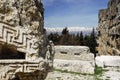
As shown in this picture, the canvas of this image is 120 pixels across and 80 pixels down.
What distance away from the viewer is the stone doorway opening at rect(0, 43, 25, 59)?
4.56m

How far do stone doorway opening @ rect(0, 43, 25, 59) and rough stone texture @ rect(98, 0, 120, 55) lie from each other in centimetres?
1258

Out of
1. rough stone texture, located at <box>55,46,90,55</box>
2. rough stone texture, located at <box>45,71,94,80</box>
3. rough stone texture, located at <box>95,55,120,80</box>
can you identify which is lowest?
rough stone texture, located at <box>45,71,94,80</box>

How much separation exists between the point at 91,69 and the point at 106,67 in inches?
60.5

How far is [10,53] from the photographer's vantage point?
4750mm

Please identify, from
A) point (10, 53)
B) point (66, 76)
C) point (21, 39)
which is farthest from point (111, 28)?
point (21, 39)

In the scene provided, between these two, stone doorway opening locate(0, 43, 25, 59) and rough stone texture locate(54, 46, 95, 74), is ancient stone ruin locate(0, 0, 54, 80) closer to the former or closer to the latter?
stone doorway opening locate(0, 43, 25, 59)

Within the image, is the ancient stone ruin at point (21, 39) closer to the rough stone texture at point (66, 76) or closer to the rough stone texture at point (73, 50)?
the rough stone texture at point (66, 76)

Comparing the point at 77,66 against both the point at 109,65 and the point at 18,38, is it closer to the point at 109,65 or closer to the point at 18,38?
the point at 109,65

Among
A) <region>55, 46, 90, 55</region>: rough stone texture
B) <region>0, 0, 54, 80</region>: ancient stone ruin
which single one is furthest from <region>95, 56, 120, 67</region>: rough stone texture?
<region>0, 0, 54, 80</region>: ancient stone ruin

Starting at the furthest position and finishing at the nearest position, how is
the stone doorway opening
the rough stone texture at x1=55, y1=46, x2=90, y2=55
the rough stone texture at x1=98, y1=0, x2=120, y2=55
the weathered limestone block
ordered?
1. the rough stone texture at x1=98, y1=0, x2=120, y2=55
2. the rough stone texture at x1=55, y1=46, x2=90, y2=55
3. the weathered limestone block
4. the stone doorway opening

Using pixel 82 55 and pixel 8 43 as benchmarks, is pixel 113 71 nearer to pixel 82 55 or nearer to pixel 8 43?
pixel 82 55

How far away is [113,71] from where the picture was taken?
503 inches

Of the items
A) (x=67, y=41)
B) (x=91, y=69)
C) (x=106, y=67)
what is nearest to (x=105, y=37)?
(x=106, y=67)

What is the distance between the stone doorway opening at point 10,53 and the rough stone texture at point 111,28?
1258 centimetres
